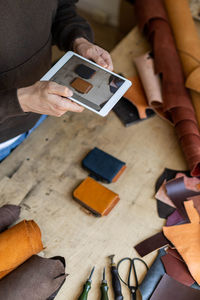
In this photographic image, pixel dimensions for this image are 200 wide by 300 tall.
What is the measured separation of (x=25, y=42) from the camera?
39.9 inches

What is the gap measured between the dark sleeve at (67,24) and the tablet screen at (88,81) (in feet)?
0.75

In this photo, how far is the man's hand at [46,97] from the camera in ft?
2.90

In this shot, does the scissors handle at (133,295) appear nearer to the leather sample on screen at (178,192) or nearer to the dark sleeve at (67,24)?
the leather sample on screen at (178,192)

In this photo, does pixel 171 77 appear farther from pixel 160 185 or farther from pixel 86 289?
pixel 86 289

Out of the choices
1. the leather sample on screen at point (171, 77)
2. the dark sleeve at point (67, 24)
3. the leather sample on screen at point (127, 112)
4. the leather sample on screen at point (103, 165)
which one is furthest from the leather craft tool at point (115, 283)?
the dark sleeve at point (67, 24)

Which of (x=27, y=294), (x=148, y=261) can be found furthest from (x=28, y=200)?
(x=148, y=261)

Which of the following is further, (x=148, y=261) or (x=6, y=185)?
(x=6, y=185)

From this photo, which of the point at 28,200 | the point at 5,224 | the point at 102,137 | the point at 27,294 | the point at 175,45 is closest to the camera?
the point at 27,294

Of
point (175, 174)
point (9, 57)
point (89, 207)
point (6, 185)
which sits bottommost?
point (6, 185)

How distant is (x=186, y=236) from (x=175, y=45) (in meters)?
0.85

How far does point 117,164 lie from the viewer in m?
1.14

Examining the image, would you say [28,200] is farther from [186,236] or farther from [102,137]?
[186,236]

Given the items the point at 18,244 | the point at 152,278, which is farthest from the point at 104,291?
the point at 18,244

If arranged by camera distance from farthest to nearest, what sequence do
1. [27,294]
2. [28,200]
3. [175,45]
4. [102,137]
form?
[175,45] → [102,137] → [28,200] → [27,294]
